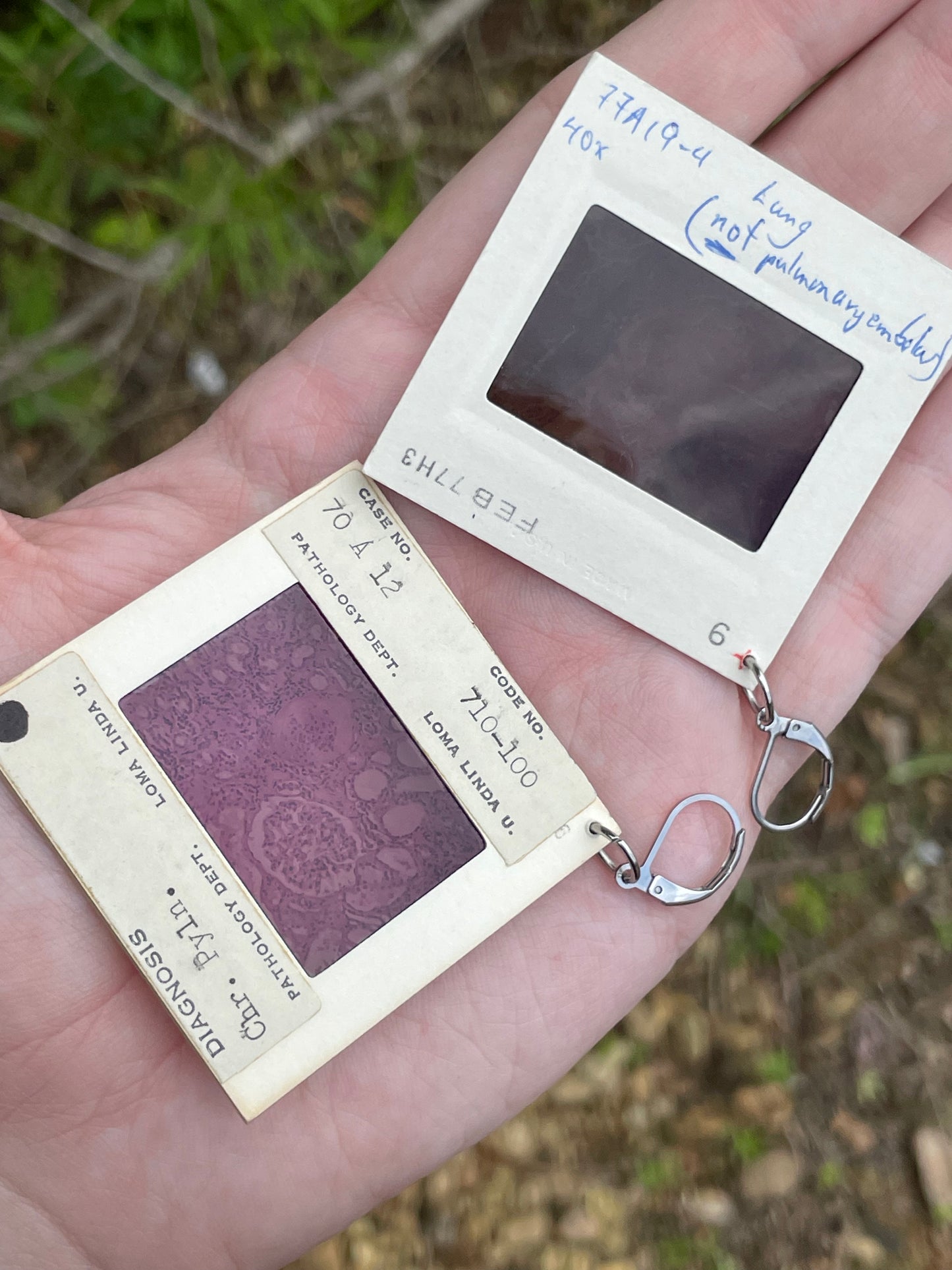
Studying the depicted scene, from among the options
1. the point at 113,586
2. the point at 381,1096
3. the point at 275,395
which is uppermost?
the point at 275,395

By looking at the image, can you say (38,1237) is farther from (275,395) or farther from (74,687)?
(275,395)

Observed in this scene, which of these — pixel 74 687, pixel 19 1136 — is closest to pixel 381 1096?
pixel 19 1136

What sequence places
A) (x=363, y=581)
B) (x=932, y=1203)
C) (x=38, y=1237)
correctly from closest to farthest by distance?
(x=38, y=1237) < (x=363, y=581) < (x=932, y=1203)

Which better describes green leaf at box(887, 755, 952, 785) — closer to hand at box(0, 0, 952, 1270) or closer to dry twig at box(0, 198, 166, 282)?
hand at box(0, 0, 952, 1270)

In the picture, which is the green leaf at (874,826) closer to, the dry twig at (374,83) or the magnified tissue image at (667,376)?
the magnified tissue image at (667,376)

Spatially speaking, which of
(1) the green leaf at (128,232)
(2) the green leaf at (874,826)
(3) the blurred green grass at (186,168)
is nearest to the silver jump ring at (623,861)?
(2) the green leaf at (874,826)

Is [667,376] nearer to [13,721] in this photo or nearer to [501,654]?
[501,654]
